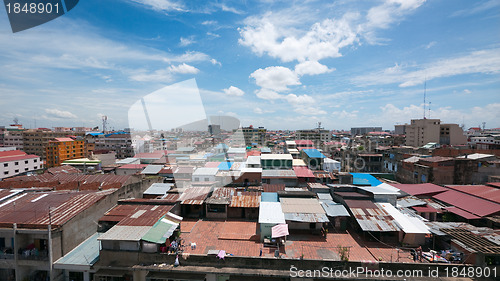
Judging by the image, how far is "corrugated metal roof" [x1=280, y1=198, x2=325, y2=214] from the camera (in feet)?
A: 45.4

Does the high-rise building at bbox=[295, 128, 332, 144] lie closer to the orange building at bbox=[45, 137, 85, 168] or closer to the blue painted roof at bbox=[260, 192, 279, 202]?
the blue painted roof at bbox=[260, 192, 279, 202]

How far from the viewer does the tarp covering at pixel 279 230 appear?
37.7ft

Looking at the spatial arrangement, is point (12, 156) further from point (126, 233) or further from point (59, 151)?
point (126, 233)

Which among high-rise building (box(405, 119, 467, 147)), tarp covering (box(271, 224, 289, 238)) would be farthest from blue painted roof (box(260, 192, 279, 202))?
high-rise building (box(405, 119, 467, 147))

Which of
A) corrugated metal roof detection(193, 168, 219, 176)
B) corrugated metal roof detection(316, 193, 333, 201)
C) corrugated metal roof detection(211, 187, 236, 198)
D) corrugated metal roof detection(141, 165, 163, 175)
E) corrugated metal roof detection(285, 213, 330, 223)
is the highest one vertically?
corrugated metal roof detection(193, 168, 219, 176)

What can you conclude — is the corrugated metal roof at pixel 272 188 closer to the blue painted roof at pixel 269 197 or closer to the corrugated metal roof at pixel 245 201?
the blue painted roof at pixel 269 197

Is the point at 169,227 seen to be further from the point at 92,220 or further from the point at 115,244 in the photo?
the point at 92,220

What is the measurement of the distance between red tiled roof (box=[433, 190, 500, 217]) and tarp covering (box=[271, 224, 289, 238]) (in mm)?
12333

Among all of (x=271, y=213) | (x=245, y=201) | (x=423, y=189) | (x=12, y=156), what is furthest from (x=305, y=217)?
(x=12, y=156)

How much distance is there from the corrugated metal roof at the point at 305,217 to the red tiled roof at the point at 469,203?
9.81 m

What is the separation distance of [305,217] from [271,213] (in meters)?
2.04

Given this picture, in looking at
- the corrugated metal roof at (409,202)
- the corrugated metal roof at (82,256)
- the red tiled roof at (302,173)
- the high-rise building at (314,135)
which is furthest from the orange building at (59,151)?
the high-rise building at (314,135)

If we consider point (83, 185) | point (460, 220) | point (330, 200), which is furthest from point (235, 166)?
point (460, 220)

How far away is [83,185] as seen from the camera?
1844 centimetres
